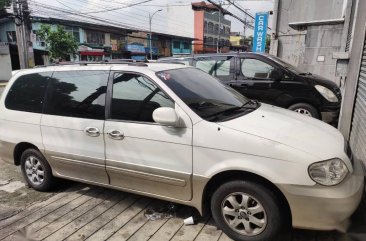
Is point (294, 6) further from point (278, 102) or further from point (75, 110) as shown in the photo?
point (75, 110)

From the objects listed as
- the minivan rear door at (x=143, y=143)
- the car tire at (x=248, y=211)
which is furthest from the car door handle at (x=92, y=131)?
the car tire at (x=248, y=211)

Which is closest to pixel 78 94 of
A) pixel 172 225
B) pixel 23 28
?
pixel 172 225

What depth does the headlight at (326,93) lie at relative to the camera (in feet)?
21.7

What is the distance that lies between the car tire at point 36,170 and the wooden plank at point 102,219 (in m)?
1.08

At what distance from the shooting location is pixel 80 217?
3729 millimetres

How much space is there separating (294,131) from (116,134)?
182 centimetres

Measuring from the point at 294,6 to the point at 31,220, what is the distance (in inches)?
612

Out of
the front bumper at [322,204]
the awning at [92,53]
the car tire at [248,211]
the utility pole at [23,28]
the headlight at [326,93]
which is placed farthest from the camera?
the awning at [92,53]

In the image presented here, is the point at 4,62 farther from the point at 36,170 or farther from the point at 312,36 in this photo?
the point at 36,170

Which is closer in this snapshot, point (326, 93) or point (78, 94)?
point (78, 94)

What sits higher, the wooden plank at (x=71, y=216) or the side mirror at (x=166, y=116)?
the side mirror at (x=166, y=116)

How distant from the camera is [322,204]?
2.64m

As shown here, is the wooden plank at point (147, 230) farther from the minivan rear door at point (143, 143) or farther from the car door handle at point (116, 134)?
the car door handle at point (116, 134)

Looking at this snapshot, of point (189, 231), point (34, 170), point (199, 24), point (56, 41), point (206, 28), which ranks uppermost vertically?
point (199, 24)
